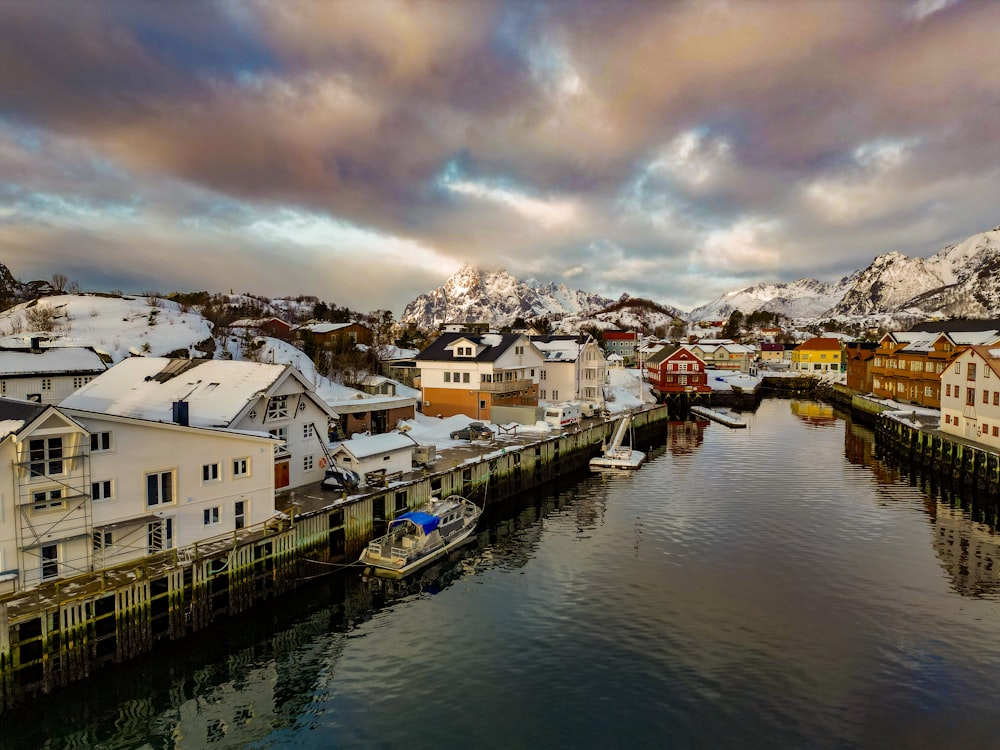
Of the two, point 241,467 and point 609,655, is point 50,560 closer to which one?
point 241,467

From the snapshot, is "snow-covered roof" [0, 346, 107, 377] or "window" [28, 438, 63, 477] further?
"snow-covered roof" [0, 346, 107, 377]

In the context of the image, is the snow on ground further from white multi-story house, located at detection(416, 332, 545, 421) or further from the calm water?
the calm water

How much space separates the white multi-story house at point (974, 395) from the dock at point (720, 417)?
26422mm

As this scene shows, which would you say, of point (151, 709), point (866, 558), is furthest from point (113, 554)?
point (866, 558)

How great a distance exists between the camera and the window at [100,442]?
72.1 ft

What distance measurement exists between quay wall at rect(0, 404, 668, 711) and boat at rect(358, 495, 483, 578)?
1367mm

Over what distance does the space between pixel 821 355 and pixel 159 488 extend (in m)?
153

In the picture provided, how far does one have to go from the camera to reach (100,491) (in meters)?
22.2

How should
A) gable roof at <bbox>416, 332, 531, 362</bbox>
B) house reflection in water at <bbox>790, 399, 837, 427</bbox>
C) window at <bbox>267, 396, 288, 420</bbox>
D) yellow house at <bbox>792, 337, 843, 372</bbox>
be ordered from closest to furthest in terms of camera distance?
1. window at <bbox>267, 396, 288, 420</bbox>
2. gable roof at <bbox>416, 332, 531, 362</bbox>
3. house reflection in water at <bbox>790, 399, 837, 427</bbox>
4. yellow house at <bbox>792, 337, 843, 372</bbox>

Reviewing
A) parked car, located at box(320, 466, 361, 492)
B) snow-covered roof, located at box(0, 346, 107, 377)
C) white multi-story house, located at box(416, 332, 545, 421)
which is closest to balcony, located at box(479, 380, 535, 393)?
white multi-story house, located at box(416, 332, 545, 421)

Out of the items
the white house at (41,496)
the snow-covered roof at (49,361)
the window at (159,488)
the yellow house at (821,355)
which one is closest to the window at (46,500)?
the white house at (41,496)

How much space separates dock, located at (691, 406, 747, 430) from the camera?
3250 inches

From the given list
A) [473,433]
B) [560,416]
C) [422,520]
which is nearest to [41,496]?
[422,520]

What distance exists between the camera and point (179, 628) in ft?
75.5
